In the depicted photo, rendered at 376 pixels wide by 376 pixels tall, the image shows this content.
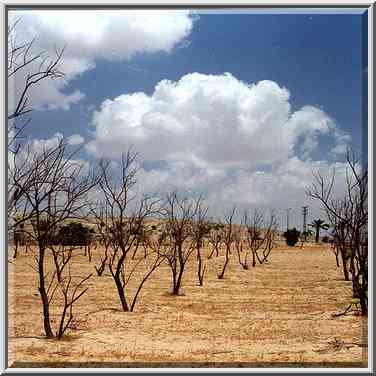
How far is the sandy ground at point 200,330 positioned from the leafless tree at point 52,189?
16.4 inches

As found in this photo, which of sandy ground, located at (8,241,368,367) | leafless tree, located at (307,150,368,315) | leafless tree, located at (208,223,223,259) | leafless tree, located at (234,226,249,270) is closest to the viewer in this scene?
sandy ground, located at (8,241,368,367)

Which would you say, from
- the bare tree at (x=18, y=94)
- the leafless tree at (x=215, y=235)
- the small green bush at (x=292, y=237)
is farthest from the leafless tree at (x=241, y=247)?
the bare tree at (x=18, y=94)

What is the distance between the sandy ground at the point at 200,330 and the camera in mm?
3547

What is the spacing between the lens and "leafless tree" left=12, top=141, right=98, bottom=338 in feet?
12.3

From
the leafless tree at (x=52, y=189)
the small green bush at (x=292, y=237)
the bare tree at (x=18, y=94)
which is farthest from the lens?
the small green bush at (x=292, y=237)

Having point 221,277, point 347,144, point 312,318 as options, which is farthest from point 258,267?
point 347,144

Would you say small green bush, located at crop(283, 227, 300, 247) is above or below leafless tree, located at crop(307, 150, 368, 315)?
below

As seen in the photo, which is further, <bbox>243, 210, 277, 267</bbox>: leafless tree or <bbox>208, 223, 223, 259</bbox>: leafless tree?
<bbox>208, 223, 223, 259</bbox>: leafless tree

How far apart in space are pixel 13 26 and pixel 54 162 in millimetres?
1075

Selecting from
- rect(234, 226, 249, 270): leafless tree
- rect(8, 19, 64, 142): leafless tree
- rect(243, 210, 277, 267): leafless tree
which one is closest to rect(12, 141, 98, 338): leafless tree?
rect(8, 19, 64, 142): leafless tree

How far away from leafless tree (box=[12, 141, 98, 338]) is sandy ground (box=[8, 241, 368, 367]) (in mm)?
417

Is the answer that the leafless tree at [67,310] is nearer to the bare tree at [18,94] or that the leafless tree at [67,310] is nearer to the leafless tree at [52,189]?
the leafless tree at [52,189]

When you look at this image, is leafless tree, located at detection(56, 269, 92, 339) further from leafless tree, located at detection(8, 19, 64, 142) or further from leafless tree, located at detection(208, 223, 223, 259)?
leafless tree, located at detection(208, 223, 223, 259)

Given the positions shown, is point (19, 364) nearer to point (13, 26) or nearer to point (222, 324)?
point (222, 324)
